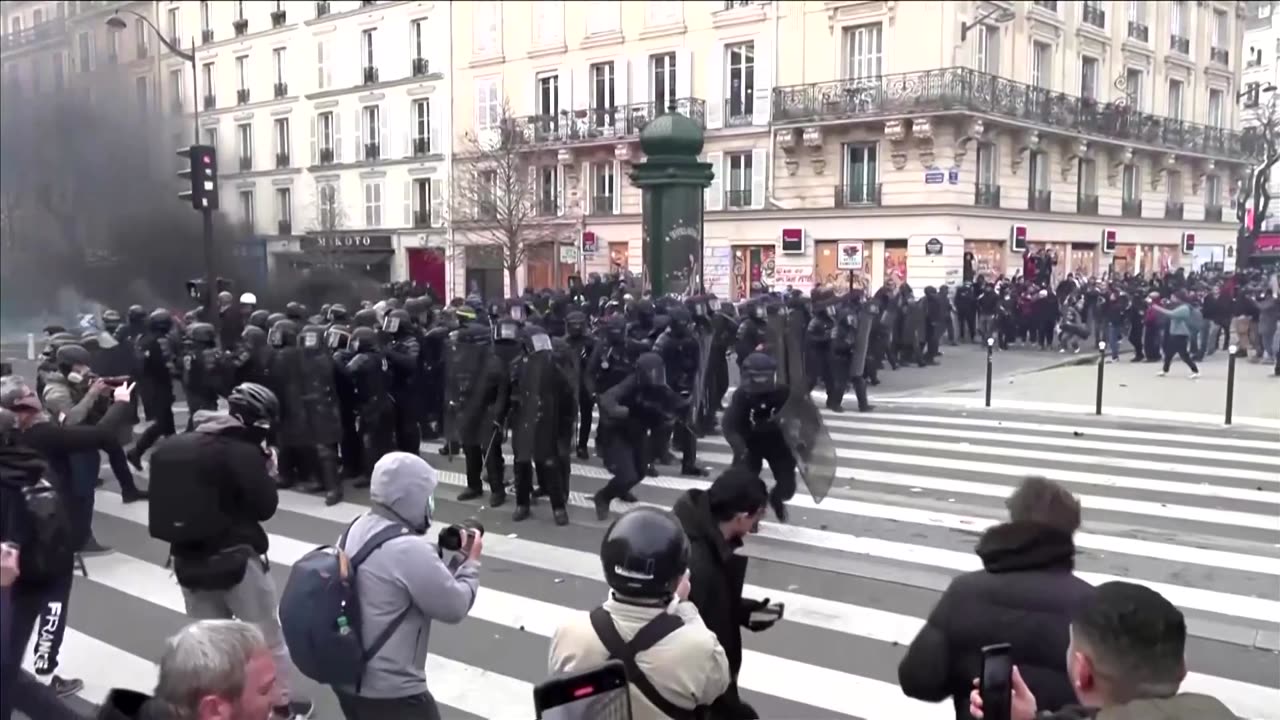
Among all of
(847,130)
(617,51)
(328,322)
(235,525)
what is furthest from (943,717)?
(617,51)

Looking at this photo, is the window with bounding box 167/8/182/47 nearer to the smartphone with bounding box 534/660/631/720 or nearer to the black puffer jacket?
the black puffer jacket

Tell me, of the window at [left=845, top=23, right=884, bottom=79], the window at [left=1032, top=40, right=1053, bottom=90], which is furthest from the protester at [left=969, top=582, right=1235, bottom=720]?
the window at [left=1032, top=40, right=1053, bottom=90]

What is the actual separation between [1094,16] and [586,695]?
36693mm

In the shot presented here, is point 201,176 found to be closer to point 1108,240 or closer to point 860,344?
point 860,344

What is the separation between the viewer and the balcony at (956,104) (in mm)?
28109

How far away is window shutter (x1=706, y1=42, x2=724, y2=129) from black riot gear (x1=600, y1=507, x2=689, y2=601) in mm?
30976

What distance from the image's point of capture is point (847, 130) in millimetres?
30078

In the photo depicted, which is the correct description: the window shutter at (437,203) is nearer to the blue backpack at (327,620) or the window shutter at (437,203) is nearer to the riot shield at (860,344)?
the riot shield at (860,344)

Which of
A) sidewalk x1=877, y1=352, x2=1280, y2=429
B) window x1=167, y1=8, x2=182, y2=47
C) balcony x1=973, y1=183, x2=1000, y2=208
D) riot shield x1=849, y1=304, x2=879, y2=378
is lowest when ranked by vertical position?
sidewalk x1=877, y1=352, x2=1280, y2=429

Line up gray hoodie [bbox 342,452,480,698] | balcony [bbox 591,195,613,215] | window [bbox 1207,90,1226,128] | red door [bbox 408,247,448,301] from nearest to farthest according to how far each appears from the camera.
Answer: gray hoodie [bbox 342,452,480,698]
balcony [bbox 591,195,613,215]
red door [bbox 408,247,448,301]
window [bbox 1207,90,1226,128]

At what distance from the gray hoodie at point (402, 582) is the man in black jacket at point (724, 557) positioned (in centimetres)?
72

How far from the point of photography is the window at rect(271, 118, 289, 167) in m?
43.8

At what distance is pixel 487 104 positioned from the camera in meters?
38.4

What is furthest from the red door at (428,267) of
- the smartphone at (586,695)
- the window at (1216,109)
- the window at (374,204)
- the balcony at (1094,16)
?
the smartphone at (586,695)
